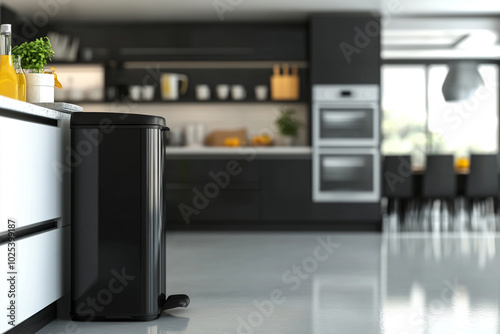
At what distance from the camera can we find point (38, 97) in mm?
2893

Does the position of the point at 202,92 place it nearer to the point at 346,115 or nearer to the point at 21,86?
the point at 346,115

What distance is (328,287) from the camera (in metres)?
3.74

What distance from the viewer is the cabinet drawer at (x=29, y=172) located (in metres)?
2.27

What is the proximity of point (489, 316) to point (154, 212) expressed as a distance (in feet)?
5.35

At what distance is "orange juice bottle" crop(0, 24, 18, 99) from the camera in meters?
2.62

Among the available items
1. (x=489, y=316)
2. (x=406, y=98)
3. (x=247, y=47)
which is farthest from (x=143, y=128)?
(x=406, y=98)

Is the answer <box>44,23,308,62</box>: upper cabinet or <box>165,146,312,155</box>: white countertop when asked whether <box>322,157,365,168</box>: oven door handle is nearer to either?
<box>165,146,312,155</box>: white countertop

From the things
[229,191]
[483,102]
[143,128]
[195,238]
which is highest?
[483,102]

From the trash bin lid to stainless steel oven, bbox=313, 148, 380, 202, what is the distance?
169 inches

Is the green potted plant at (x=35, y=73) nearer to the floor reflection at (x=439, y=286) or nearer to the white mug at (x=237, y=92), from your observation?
the floor reflection at (x=439, y=286)

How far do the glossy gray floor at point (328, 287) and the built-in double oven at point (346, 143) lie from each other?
33.9 inches

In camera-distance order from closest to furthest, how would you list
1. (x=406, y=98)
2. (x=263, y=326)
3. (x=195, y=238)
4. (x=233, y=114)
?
(x=263, y=326) → (x=195, y=238) → (x=233, y=114) → (x=406, y=98)

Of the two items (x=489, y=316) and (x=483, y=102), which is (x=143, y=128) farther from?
(x=483, y=102)

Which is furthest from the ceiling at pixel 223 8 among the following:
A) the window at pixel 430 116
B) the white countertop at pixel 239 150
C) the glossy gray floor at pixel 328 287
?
the window at pixel 430 116
